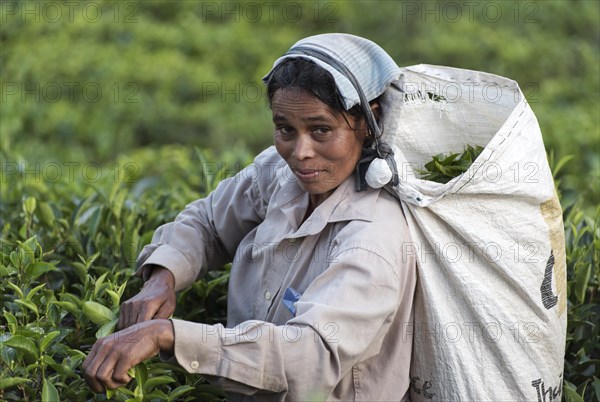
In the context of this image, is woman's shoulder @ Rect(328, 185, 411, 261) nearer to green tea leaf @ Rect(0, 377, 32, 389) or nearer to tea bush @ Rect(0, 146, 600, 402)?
tea bush @ Rect(0, 146, 600, 402)

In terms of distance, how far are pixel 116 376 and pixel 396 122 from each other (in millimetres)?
940

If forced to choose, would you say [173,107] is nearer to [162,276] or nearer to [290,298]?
[162,276]

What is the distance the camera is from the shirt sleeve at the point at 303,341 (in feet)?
6.64

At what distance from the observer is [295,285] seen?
2377mm

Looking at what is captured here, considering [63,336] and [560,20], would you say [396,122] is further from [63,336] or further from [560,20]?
[560,20]

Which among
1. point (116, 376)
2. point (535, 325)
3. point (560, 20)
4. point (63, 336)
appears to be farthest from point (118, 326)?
point (560, 20)

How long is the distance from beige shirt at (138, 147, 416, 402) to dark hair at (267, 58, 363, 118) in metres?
0.23

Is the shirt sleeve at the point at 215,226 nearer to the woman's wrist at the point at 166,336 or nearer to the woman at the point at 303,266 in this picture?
the woman at the point at 303,266

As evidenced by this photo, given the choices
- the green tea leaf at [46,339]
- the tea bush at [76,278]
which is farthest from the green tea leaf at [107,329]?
the green tea leaf at [46,339]

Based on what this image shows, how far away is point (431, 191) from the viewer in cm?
225

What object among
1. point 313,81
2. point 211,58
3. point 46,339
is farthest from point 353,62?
point 211,58

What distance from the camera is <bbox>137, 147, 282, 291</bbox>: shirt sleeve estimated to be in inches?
103

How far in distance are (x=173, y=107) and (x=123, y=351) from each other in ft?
14.4

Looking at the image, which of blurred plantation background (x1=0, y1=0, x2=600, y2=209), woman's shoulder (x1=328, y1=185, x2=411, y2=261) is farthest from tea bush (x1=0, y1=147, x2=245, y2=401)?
blurred plantation background (x1=0, y1=0, x2=600, y2=209)
